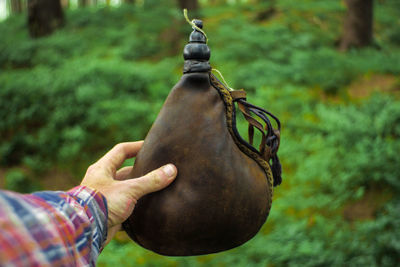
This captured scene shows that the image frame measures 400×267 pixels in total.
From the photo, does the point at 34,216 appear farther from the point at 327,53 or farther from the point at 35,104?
the point at 327,53

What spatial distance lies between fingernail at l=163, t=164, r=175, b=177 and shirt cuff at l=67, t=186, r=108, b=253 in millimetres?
221

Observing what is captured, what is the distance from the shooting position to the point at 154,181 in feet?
3.82

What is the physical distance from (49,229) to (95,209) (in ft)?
0.91

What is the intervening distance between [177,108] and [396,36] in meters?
8.20

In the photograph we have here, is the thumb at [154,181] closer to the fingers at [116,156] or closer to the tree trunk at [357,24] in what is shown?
the fingers at [116,156]

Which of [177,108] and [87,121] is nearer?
[177,108]

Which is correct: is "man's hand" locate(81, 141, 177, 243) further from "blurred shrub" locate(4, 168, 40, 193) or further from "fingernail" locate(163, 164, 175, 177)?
"blurred shrub" locate(4, 168, 40, 193)

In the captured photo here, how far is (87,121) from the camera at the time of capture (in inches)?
204

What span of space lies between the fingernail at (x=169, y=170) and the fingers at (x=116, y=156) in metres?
0.30

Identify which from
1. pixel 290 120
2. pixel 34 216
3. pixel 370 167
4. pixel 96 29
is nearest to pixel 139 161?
pixel 34 216

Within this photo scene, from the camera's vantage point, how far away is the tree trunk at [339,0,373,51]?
258 inches

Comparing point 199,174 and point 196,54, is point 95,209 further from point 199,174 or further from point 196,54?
point 196,54

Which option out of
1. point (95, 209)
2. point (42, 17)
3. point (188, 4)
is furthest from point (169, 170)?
point (42, 17)

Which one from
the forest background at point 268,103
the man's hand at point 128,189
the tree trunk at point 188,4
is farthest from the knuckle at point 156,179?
the tree trunk at point 188,4
